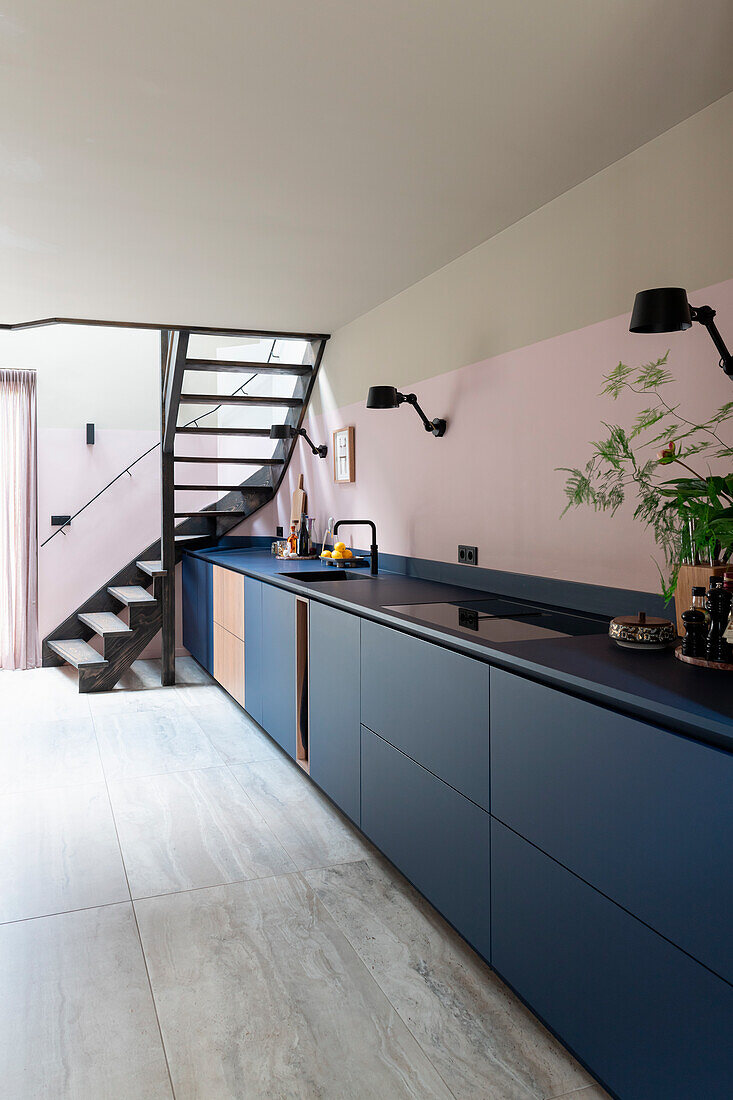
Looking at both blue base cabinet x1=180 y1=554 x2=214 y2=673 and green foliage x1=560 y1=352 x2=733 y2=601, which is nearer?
green foliage x1=560 y1=352 x2=733 y2=601

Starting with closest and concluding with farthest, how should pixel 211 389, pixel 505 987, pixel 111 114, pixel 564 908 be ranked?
pixel 564 908
pixel 505 987
pixel 111 114
pixel 211 389

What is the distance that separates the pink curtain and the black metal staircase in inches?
9.8

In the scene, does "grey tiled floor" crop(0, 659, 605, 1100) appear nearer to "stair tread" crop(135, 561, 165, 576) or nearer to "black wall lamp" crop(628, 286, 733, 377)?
"black wall lamp" crop(628, 286, 733, 377)

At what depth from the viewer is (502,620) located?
7.70ft

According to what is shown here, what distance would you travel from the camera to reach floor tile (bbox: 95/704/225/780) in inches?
143

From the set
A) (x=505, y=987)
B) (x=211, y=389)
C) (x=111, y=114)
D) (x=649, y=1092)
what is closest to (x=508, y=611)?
(x=505, y=987)

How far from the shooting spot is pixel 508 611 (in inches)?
101

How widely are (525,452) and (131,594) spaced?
3712mm

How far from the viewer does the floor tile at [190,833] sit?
8.34 feet

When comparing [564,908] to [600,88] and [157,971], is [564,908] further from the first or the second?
[600,88]

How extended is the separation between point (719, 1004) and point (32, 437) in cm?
572

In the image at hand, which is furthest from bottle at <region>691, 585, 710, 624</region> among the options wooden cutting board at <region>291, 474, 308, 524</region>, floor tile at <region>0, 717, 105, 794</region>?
wooden cutting board at <region>291, 474, 308, 524</region>

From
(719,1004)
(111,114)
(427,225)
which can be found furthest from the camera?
(427,225)

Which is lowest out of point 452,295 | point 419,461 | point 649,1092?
point 649,1092
